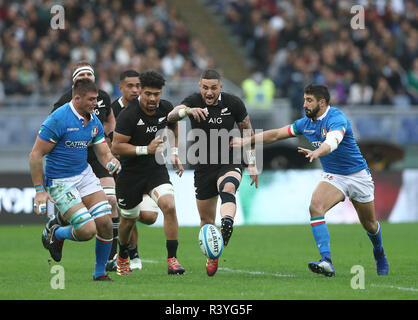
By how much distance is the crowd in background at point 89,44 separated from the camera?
22.8 m

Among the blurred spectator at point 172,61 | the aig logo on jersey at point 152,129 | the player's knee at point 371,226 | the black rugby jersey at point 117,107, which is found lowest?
the player's knee at point 371,226

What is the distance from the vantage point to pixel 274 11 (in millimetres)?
28703

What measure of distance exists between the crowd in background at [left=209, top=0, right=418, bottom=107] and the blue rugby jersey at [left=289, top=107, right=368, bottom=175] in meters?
13.4

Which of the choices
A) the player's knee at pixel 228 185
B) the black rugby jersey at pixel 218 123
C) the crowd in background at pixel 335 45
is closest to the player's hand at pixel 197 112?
the black rugby jersey at pixel 218 123

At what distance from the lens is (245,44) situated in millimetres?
29328

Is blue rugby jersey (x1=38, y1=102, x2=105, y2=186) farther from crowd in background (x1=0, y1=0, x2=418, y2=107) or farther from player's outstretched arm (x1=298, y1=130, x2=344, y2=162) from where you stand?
crowd in background (x1=0, y1=0, x2=418, y2=107)

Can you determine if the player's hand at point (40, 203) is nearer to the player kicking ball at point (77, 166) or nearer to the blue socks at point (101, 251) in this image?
the player kicking ball at point (77, 166)

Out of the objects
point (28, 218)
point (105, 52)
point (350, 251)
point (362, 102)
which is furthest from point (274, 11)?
point (350, 251)

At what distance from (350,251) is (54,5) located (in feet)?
44.0

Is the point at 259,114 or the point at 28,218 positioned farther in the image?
the point at 259,114

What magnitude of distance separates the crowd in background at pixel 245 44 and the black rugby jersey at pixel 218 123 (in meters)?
11.0

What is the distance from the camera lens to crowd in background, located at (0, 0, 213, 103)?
899 inches

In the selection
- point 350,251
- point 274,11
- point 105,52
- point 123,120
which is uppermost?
point 274,11
